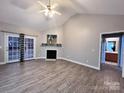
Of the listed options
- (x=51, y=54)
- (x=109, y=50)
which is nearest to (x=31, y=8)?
(x=51, y=54)

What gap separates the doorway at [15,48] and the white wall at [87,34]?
9.45ft

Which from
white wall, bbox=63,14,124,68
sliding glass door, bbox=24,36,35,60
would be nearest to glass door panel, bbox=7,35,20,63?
sliding glass door, bbox=24,36,35,60

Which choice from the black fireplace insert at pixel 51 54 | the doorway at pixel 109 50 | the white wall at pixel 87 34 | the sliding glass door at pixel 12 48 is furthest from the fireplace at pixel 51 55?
the doorway at pixel 109 50

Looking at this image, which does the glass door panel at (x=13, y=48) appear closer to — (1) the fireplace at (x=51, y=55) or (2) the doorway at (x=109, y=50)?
(1) the fireplace at (x=51, y=55)

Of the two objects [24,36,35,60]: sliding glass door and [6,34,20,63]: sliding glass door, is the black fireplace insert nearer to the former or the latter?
[24,36,35,60]: sliding glass door

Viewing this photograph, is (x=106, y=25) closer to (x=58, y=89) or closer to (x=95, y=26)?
(x=95, y=26)

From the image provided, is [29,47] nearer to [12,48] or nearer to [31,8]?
[12,48]

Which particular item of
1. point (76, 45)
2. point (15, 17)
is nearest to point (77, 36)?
point (76, 45)

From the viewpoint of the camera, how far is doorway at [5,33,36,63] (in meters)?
6.62

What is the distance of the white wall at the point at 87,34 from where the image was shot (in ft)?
16.9

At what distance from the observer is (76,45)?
752 cm

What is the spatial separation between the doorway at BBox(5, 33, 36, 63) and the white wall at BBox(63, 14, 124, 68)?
288 centimetres

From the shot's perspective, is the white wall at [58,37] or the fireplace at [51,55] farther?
the white wall at [58,37]

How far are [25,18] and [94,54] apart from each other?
4.59 m
